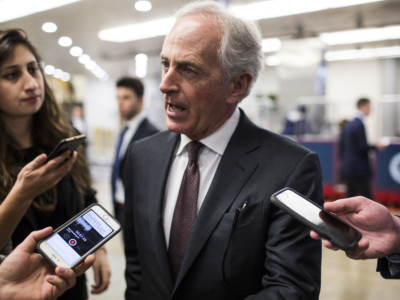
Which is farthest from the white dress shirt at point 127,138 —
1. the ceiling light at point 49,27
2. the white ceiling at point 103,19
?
the ceiling light at point 49,27

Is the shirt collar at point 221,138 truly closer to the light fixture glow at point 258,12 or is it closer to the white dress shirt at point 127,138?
the light fixture glow at point 258,12

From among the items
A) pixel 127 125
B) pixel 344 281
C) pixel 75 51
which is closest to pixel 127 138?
pixel 127 125

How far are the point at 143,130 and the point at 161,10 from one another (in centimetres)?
122

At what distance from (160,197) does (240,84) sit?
54cm

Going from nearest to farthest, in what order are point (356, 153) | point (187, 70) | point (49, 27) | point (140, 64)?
point (187, 70), point (49, 27), point (140, 64), point (356, 153)

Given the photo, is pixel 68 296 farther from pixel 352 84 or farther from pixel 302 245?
pixel 352 84

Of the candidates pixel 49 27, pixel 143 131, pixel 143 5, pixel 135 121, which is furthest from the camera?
pixel 135 121

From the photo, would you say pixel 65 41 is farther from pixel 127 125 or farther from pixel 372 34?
pixel 372 34

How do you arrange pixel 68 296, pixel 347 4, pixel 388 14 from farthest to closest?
pixel 347 4
pixel 388 14
pixel 68 296

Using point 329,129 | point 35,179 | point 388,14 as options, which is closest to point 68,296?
point 35,179

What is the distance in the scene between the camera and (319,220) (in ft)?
2.87

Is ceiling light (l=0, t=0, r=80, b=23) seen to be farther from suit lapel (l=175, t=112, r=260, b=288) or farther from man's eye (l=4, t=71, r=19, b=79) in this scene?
suit lapel (l=175, t=112, r=260, b=288)

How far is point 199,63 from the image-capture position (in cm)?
120

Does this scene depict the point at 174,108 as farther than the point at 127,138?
No
